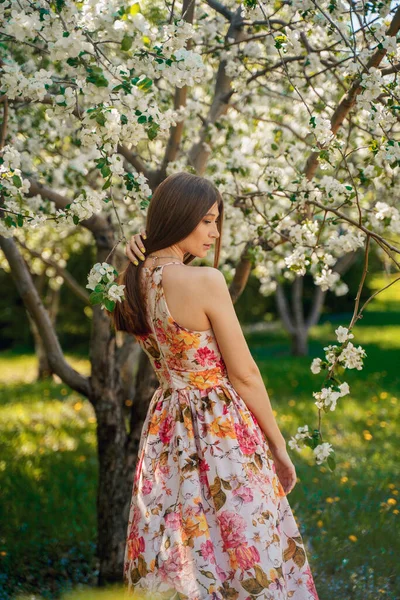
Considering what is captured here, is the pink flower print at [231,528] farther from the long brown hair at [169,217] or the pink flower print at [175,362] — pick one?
the long brown hair at [169,217]

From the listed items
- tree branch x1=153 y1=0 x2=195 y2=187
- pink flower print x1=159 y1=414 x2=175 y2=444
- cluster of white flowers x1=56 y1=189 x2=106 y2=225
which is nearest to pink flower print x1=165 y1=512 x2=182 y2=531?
pink flower print x1=159 y1=414 x2=175 y2=444

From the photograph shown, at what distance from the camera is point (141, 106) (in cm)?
218

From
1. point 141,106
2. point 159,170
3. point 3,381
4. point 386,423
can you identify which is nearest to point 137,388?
point 159,170

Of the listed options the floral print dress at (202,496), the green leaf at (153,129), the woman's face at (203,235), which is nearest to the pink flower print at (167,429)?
the floral print dress at (202,496)

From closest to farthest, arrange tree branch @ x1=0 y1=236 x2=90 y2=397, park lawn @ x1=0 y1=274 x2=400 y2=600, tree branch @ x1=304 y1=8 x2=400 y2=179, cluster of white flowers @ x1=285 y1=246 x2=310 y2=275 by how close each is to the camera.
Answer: tree branch @ x1=304 y1=8 x2=400 y2=179 < cluster of white flowers @ x1=285 y1=246 x2=310 y2=275 < tree branch @ x1=0 y1=236 x2=90 y2=397 < park lawn @ x1=0 y1=274 x2=400 y2=600

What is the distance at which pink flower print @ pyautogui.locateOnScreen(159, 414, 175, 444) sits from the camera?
2.35m

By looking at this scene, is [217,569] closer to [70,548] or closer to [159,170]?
[159,170]

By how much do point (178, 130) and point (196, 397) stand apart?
64.5 inches

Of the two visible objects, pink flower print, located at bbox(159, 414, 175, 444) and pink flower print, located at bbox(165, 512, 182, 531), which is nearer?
pink flower print, located at bbox(165, 512, 182, 531)

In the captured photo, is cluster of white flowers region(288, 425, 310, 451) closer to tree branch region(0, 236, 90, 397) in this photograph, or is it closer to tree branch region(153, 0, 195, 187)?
tree branch region(0, 236, 90, 397)

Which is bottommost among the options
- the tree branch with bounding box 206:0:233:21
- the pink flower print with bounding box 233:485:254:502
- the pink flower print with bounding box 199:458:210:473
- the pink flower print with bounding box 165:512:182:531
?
the pink flower print with bounding box 165:512:182:531

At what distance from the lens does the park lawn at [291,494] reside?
3.89 m

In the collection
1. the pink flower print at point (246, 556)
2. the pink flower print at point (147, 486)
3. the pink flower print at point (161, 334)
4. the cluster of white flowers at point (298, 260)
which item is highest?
the cluster of white flowers at point (298, 260)

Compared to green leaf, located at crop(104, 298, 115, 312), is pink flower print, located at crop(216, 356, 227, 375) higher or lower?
lower
